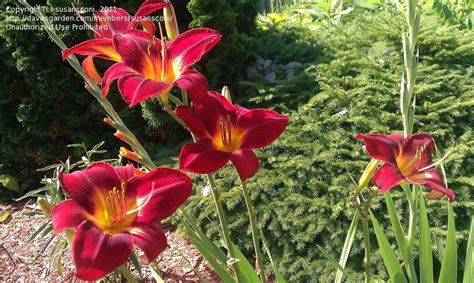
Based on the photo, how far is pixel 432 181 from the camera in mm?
939

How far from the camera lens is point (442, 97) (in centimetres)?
285

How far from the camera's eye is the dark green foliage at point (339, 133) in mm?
2275

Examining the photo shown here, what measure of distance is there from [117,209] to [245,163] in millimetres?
215

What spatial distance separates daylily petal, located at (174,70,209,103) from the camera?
83cm

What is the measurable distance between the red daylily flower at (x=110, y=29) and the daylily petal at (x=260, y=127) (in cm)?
25

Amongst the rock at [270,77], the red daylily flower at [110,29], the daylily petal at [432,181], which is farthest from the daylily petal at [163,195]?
the rock at [270,77]

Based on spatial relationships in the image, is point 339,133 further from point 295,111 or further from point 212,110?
point 212,110

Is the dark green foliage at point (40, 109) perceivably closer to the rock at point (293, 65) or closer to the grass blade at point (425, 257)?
the rock at point (293, 65)

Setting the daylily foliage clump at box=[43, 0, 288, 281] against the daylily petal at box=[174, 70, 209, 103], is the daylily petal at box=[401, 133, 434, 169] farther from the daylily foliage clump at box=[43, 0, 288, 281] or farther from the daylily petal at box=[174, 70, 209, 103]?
the daylily petal at box=[174, 70, 209, 103]

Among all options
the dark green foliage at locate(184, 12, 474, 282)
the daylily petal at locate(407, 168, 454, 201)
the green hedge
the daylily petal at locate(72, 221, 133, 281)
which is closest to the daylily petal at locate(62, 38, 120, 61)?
the daylily petal at locate(72, 221, 133, 281)

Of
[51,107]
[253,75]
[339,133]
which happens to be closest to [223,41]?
[253,75]

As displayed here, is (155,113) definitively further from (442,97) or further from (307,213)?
(442,97)

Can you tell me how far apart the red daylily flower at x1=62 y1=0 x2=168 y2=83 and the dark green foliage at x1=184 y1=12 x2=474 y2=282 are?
3.07ft

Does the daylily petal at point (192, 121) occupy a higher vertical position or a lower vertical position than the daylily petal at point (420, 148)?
higher
